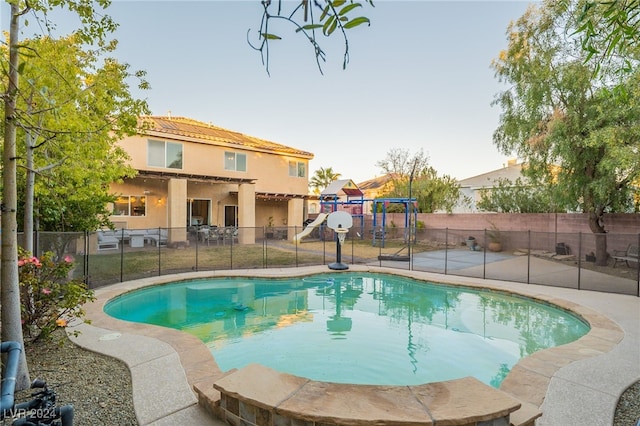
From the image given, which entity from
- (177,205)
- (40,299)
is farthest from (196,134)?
(40,299)

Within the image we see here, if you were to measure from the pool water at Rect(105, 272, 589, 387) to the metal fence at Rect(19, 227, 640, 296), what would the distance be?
1.67 m

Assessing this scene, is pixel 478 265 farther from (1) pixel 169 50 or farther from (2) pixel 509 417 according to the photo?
(1) pixel 169 50

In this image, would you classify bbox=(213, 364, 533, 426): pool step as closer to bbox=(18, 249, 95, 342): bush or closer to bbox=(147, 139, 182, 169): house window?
bbox=(18, 249, 95, 342): bush

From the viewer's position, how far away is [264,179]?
21.7m

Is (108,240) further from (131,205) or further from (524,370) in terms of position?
(524,370)

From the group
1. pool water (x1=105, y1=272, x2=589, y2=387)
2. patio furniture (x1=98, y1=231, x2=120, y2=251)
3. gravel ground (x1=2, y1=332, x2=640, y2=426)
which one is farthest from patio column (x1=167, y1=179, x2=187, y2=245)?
gravel ground (x1=2, y1=332, x2=640, y2=426)

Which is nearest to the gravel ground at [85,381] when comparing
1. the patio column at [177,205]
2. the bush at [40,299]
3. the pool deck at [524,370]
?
the pool deck at [524,370]

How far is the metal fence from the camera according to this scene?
9242 millimetres

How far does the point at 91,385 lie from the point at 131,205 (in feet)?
50.2

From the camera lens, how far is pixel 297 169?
77.7 feet

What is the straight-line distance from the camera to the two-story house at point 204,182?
1645 cm

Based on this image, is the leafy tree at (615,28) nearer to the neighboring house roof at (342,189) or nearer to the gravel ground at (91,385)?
the gravel ground at (91,385)

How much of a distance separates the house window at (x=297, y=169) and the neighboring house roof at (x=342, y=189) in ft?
7.57

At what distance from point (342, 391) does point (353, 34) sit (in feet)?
9.68
